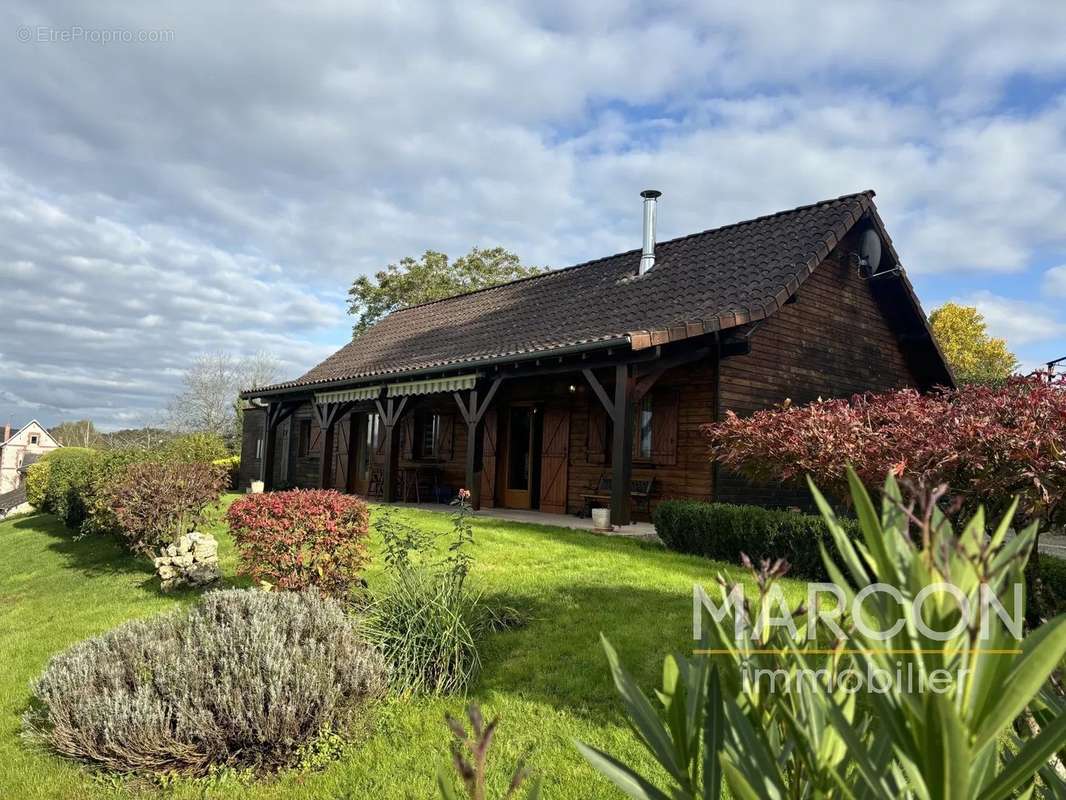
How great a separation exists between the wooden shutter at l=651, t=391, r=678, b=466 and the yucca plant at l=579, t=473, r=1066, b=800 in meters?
10.1

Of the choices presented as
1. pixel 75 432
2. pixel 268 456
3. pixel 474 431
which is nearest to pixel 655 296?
pixel 474 431

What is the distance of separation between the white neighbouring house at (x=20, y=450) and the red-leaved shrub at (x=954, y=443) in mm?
52636

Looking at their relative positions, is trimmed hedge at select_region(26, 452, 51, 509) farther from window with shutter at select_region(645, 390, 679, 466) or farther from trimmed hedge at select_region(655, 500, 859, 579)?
trimmed hedge at select_region(655, 500, 859, 579)

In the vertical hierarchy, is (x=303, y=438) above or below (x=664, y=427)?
below

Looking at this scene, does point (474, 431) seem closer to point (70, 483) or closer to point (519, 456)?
point (519, 456)

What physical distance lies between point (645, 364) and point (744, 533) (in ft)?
10.3

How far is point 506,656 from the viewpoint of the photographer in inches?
192

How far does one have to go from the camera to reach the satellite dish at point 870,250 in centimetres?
1274

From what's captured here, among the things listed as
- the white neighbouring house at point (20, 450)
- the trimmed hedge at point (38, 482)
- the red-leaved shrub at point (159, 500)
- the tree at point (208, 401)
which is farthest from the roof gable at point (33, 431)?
the red-leaved shrub at point (159, 500)

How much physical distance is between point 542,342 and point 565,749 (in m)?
8.84

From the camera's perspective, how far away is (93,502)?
33.8ft

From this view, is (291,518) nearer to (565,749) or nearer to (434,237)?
(565,749)

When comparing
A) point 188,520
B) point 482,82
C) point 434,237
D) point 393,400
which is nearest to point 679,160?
point 482,82

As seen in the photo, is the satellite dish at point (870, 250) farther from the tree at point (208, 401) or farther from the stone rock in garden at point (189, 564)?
the tree at point (208, 401)
